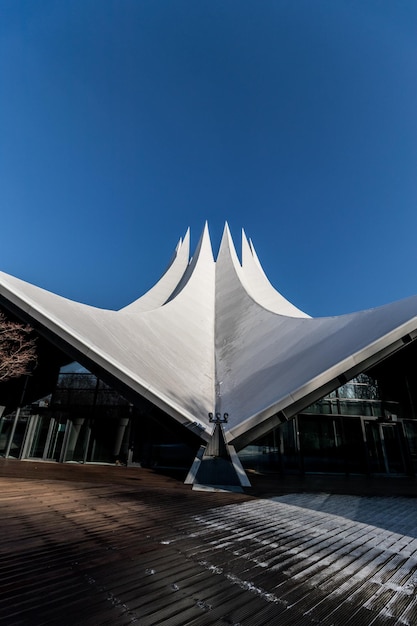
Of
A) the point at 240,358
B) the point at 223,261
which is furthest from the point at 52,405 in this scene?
the point at 223,261

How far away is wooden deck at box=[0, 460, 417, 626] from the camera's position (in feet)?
5.79

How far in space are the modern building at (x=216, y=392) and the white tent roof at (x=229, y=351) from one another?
0.05 m

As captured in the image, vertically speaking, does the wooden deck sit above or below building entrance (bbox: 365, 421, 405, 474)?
below

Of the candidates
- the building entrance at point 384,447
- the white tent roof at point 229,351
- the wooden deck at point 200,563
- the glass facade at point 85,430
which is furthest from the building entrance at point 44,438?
the building entrance at point 384,447

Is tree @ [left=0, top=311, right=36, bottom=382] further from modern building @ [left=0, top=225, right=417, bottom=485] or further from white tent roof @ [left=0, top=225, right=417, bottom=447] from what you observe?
white tent roof @ [left=0, top=225, right=417, bottom=447]

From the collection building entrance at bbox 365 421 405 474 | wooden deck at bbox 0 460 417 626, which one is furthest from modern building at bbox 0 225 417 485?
wooden deck at bbox 0 460 417 626

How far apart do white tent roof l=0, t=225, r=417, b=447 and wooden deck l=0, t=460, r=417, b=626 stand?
8.28 ft

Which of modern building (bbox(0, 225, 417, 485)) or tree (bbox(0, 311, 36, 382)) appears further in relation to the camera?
tree (bbox(0, 311, 36, 382))

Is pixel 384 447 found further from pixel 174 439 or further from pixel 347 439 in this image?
pixel 174 439

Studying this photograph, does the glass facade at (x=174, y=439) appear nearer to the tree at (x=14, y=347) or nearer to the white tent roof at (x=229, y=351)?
the tree at (x=14, y=347)

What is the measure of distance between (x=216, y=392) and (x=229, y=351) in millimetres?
3003

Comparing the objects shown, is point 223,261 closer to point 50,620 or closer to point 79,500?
point 79,500

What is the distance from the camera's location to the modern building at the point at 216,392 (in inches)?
278

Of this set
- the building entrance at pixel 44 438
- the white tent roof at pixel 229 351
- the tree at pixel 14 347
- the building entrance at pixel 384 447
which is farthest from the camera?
the building entrance at pixel 44 438
